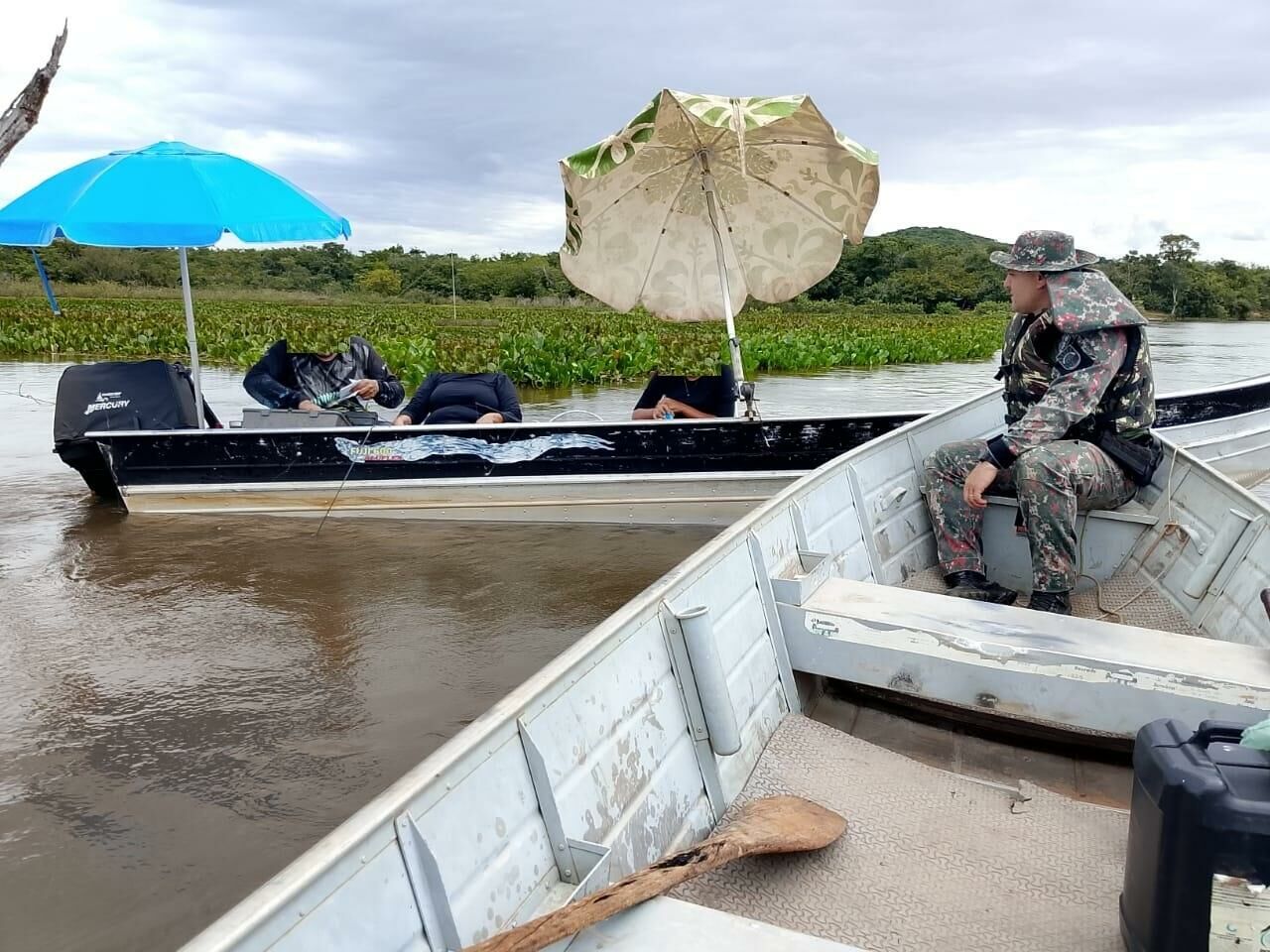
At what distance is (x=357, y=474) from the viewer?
6488 mm

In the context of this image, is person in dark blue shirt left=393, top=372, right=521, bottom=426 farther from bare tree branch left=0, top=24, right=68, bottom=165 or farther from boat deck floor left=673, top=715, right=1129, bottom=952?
bare tree branch left=0, top=24, right=68, bottom=165

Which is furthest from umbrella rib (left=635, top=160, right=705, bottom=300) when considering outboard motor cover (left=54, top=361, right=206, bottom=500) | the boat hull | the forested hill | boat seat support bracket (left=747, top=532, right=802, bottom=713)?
the forested hill

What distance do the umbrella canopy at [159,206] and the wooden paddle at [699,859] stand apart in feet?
16.7

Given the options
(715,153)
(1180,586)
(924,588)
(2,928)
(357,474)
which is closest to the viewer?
(2,928)

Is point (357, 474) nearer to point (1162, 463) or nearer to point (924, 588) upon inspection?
point (924, 588)

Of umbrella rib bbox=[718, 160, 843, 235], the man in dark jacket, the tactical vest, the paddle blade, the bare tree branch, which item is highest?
the bare tree branch

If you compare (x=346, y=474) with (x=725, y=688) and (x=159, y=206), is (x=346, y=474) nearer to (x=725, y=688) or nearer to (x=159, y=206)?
(x=159, y=206)

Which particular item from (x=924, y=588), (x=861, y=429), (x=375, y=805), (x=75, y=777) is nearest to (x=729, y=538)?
(x=375, y=805)

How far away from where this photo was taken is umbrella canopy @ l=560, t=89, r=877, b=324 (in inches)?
201

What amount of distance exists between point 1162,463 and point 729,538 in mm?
2478

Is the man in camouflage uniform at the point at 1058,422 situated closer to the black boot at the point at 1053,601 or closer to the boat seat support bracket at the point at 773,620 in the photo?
the black boot at the point at 1053,601

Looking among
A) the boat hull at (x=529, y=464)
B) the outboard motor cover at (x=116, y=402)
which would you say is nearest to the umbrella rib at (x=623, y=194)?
the boat hull at (x=529, y=464)

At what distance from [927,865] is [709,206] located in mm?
4600

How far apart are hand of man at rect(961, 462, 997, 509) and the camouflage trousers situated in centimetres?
12
